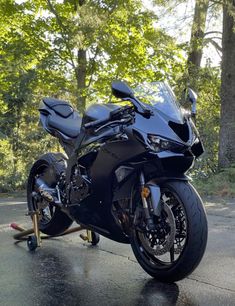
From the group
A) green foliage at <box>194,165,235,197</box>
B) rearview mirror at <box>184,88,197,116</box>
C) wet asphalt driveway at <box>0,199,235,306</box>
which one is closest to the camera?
wet asphalt driveway at <box>0,199,235,306</box>

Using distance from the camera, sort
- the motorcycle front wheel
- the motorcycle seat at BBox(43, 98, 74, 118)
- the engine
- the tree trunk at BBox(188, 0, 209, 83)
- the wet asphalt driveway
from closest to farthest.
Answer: the wet asphalt driveway → the motorcycle front wheel → the engine → the motorcycle seat at BBox(43, 98, 74, 118) → the tree trunk at BBox(188, 0, 209, 83)

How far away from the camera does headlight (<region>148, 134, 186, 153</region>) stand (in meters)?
3.23

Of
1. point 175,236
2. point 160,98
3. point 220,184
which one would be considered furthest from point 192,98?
point 220,184

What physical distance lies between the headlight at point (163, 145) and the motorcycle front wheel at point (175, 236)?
0.91 feet

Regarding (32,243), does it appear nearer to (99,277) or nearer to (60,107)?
(99,277)

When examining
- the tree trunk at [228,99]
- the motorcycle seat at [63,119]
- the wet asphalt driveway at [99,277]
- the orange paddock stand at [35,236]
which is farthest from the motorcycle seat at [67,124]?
the tree trunk at [228,99]

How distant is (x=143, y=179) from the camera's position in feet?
11.4

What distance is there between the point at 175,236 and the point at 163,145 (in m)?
0.69

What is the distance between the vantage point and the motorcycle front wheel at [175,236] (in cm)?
321

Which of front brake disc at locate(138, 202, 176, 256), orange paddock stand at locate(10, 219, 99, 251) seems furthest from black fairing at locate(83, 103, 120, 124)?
orange paddock stand at locate(10, 219, 99, 251)

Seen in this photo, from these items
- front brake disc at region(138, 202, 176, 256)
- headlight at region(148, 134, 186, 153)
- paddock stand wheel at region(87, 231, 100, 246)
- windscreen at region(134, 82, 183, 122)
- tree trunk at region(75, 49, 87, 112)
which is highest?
tree trunk at region(75, 49, 87, 112)

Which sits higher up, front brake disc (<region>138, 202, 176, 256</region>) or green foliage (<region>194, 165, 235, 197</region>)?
front brake disc (<region>138, 202, 176, 256</region>)

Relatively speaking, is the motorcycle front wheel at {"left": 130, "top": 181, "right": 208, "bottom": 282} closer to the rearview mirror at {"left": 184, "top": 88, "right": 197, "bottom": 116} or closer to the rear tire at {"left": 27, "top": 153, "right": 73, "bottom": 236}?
the rearview mirror at {"left": 184, "top": 88, "right": 197, "bottom": 116}

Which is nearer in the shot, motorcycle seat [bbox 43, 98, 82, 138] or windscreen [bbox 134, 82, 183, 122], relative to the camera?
windscreen [bbox 134, 82, 183, 122]
